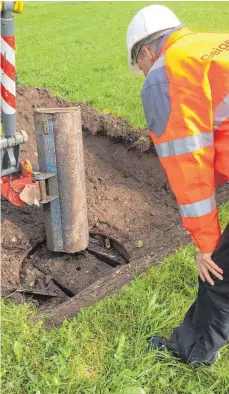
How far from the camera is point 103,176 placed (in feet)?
17.6

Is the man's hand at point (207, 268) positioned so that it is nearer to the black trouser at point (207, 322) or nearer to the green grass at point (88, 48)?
the black trouser at point (207, 322)

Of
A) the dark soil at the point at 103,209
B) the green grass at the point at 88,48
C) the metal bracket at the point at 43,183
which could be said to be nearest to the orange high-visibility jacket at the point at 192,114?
the dark soil at the point at 103,209

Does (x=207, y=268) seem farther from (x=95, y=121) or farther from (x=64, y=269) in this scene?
(x=95, y=121)

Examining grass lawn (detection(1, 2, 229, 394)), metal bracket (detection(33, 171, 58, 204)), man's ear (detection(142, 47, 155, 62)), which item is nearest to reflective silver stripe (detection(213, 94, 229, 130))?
man's ear (detection(142, 47, 155, 62))

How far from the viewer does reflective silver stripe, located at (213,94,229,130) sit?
2.17 meters

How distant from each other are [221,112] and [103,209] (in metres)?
2.92

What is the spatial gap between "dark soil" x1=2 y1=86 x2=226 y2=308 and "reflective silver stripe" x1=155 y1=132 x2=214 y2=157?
A: 68.9 inches

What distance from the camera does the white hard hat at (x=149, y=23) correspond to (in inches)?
95.7

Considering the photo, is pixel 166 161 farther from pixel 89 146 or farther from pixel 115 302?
pixel 89 146

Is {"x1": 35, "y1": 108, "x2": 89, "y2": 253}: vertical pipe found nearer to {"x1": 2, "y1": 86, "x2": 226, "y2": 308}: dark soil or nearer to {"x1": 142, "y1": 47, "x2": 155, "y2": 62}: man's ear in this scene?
{"x1": 2, "y1": 86, "x2": 226, "y2": 308}: dark soil

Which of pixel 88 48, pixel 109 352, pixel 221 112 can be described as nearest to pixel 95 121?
pixel 109 352

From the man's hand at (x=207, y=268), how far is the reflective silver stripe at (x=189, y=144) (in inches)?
24.1

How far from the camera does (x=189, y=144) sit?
2.17 meters

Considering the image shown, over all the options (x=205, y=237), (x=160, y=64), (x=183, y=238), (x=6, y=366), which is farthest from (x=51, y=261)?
(x=160, y=64)
